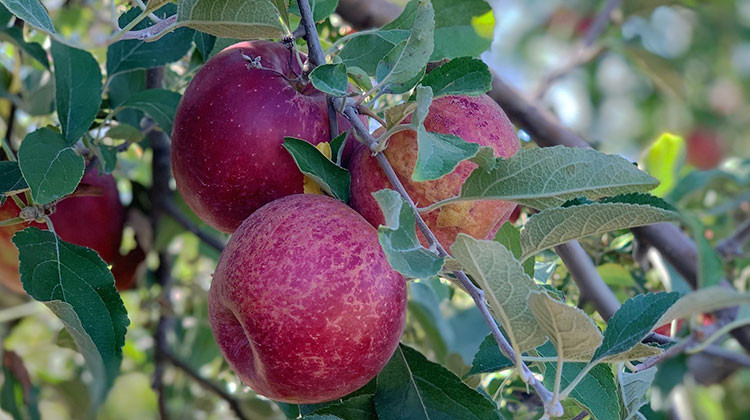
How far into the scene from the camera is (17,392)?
4.67ft

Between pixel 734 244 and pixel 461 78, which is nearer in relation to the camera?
pixel 461 78

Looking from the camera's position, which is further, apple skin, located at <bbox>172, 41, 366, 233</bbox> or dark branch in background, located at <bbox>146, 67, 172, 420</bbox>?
dark branch in background, located at <bbox>146, 67, 172, 420</bbox>

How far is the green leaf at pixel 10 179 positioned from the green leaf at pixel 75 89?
7 centimetres

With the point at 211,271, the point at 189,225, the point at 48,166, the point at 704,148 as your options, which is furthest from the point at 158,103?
the point at 704,148

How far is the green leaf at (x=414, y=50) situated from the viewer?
736 mm

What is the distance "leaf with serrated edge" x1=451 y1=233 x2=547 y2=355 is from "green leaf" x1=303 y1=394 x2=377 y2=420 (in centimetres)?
22

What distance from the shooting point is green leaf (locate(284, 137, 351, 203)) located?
2.45ft

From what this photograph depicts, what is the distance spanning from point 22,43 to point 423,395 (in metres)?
0.75

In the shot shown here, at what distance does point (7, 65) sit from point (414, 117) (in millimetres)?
1034

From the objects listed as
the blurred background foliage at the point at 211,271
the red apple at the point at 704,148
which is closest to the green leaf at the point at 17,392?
the blurred background foliage at the point at 211,271

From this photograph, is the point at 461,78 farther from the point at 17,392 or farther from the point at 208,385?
the point at 17,392

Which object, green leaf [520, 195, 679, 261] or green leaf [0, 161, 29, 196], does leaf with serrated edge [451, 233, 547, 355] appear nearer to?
green leaf [520, 195, 679, 261]

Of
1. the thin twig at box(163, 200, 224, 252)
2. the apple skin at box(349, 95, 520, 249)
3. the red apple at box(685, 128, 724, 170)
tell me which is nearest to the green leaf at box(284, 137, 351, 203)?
the apple skin at box(349, 95, 520, 249)

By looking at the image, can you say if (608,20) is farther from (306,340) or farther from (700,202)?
(306,340)
